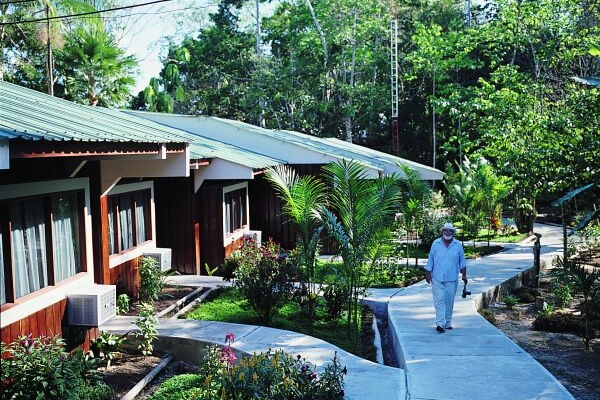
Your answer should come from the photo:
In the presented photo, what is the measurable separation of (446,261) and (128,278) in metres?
5.49

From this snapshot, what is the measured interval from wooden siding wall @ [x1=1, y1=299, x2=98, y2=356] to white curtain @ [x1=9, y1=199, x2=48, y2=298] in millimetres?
299

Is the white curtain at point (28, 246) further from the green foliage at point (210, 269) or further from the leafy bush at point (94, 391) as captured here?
the green foliage at point (210, 269)

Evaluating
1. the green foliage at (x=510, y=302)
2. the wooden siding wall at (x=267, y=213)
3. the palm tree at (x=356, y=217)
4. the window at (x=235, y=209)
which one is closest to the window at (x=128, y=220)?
the window at (x=235, y=209)

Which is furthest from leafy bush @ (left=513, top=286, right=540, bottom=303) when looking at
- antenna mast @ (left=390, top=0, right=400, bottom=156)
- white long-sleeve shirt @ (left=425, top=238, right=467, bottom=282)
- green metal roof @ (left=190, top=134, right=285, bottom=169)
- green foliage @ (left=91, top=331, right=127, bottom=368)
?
antenna mast @ (left=390, top=0, right=400, bottom=156)

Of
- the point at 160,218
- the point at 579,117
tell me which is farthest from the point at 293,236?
the point at 579,117

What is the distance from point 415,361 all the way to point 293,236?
445 inches

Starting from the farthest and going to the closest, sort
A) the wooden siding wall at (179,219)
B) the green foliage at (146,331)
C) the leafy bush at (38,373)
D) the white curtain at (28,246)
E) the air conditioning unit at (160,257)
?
the wooden siding wall at (179,219)
the air conditioning unit at (160,257)
the green foliage at (146,331)
the white curtain at (28,246)
the leafy bush at (38,373)

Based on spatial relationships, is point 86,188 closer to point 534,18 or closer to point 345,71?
point 534,18

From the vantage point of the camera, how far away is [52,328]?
7602 mm

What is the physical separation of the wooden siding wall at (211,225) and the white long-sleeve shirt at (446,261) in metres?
6.38

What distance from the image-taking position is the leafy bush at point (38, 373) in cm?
591

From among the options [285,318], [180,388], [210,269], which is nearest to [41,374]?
[180,388]

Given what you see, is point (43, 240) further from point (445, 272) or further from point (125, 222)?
point (445, 272)

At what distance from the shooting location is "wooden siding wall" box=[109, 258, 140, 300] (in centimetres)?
1095
